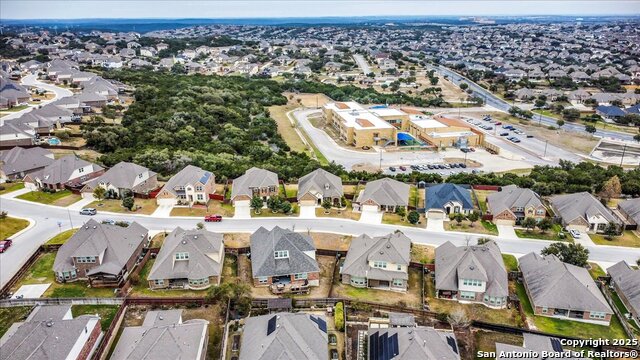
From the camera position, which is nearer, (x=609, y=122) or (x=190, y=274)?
(x=190, y=274)

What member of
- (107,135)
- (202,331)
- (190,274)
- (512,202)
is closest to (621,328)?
(512,202)

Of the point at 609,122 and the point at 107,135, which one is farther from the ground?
the point at 107,135

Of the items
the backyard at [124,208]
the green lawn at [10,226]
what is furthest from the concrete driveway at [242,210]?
the green lawn at [10,226]

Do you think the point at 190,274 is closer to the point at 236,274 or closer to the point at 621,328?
the point at 236,274

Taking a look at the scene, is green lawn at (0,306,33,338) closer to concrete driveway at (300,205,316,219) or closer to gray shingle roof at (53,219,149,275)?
gray shingle roof at (53,219,149,275)

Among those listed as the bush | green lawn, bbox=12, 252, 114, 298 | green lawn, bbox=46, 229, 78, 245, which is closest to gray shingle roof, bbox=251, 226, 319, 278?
the bush

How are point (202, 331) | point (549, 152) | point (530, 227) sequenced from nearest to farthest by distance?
point (202, 331) → point (530, 227) → point (549, 152)
